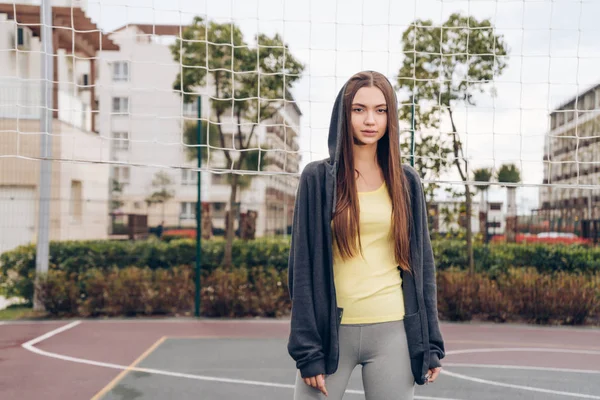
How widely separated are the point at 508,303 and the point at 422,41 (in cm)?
365

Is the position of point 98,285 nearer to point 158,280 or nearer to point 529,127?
point 158,280

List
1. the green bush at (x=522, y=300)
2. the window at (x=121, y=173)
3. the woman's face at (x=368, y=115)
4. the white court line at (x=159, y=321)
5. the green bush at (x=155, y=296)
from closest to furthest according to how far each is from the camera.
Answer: the woman's face at (x=368, y=115), the white court line at (x=159, y=321), the green bush at (x=522, y=300), the green bush at (x=155, y=296), the window at (x=121, y=173)

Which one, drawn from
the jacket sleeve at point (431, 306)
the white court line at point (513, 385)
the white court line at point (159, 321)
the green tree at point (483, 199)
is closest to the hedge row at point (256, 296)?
the white court line at point (159, 321)

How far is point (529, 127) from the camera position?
9125mm

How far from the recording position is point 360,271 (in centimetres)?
228

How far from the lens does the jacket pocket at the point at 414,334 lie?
2.27 meters

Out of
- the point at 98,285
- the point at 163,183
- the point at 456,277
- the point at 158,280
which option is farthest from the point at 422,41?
the point at 163,183

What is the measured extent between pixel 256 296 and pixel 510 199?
443cm

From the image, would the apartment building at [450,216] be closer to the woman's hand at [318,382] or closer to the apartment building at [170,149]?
the apartment building at [170,149]

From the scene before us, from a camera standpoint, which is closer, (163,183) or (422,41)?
(422,41)

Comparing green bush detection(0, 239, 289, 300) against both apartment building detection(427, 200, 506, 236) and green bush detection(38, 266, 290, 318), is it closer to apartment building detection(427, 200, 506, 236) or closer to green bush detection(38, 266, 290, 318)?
green bush detection(38, 266, 290, 318)

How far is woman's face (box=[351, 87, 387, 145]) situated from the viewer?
7.52ft

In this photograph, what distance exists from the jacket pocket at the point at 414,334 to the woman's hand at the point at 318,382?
11.6 inches

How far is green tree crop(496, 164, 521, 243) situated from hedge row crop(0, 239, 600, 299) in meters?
0.22
